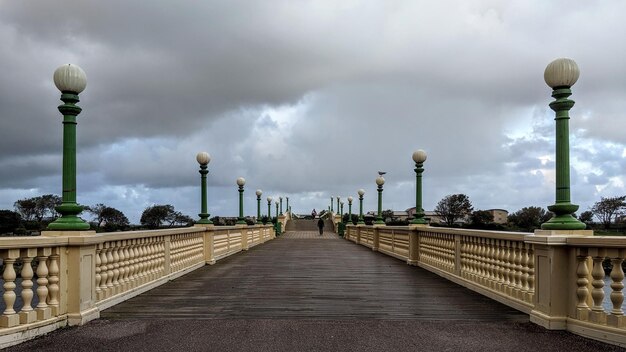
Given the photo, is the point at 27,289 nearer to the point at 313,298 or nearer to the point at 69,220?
the point at 69,220

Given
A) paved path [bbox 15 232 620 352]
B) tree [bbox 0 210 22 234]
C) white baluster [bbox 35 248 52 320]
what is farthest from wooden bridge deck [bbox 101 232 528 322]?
tree [bbox 0 210 22 234]

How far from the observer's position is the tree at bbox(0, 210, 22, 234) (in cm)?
5653

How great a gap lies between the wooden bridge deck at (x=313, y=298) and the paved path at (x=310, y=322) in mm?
15

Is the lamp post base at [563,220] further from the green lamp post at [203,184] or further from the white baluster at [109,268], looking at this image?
the green lamp post at [203,184]

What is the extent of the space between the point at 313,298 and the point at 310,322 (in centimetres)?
193

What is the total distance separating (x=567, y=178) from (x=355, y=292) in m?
4.12

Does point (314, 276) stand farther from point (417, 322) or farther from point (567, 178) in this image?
point (567, 178)

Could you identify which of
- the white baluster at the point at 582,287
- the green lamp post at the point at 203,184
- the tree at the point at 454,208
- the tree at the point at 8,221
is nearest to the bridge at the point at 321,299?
the white baluster at the point at 582,287

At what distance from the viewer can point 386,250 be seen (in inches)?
795

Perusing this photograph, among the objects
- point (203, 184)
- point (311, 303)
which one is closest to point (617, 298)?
point (311, 303)

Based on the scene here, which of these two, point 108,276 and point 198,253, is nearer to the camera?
point 108,276

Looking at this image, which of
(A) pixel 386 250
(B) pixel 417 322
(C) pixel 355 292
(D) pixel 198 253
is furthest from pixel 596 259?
(A) pixel 386 250

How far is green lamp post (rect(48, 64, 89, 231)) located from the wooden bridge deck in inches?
58.6

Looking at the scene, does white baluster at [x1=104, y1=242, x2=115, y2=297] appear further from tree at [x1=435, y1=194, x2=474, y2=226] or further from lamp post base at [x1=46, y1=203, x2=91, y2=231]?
tree at [x1=435, y1=194, x2=474, y2=226]
